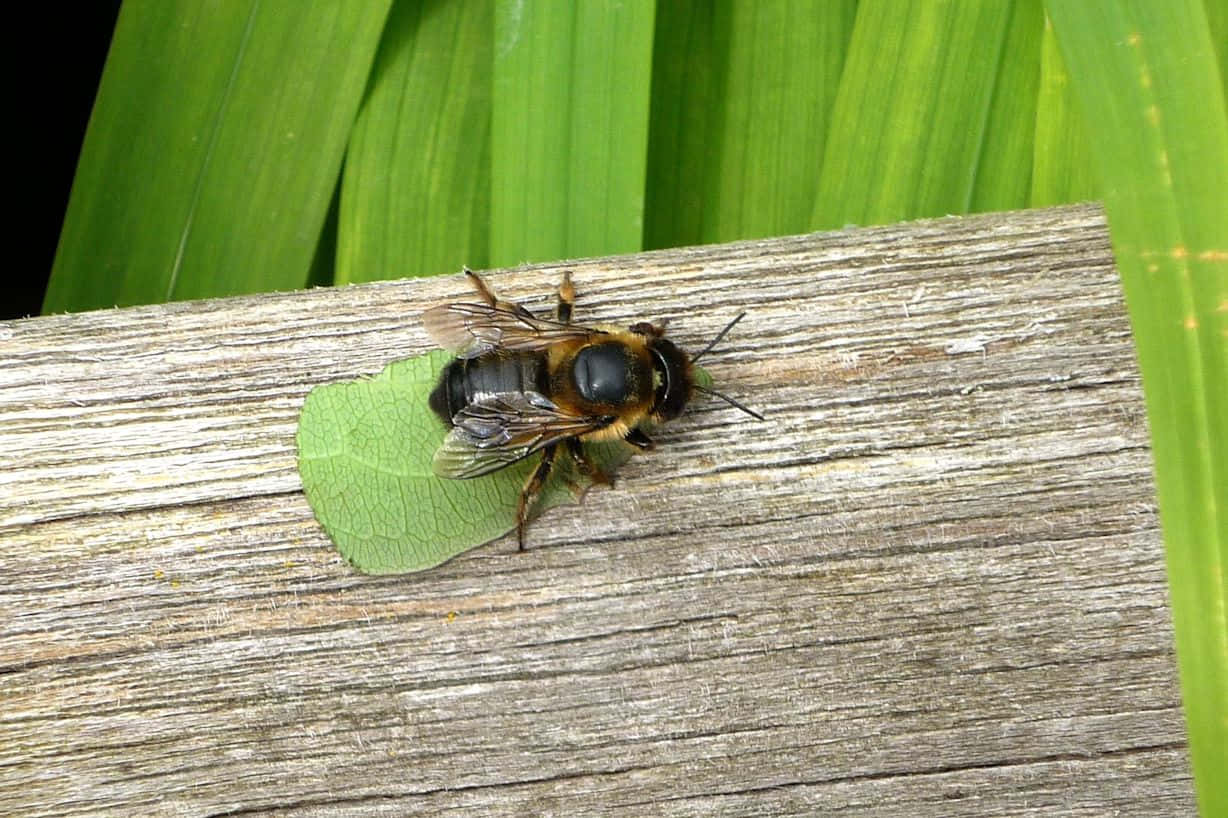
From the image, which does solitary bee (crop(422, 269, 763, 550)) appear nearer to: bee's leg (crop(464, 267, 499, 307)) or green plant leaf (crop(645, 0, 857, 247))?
bee's leg (crop(464, 267, 499, 307))

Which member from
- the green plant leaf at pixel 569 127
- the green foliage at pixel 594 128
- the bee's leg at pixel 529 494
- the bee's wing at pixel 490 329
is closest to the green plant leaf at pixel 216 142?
the green foliage at pixel 594 128

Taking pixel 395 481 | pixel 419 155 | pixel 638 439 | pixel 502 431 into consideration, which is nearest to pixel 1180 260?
pixel 638 439

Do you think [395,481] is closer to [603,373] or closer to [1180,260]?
[603,373]

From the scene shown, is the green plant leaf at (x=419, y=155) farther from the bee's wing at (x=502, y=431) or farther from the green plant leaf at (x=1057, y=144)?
the green plant leaf at (x=1057, y=144)

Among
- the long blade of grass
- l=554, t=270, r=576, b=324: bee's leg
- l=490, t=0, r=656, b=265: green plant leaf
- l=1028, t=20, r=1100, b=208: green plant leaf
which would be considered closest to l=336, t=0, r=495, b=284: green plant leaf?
l=490, t=0, r=656, b=265: green plant leaf

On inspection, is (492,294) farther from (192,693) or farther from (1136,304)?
(1136,304)
